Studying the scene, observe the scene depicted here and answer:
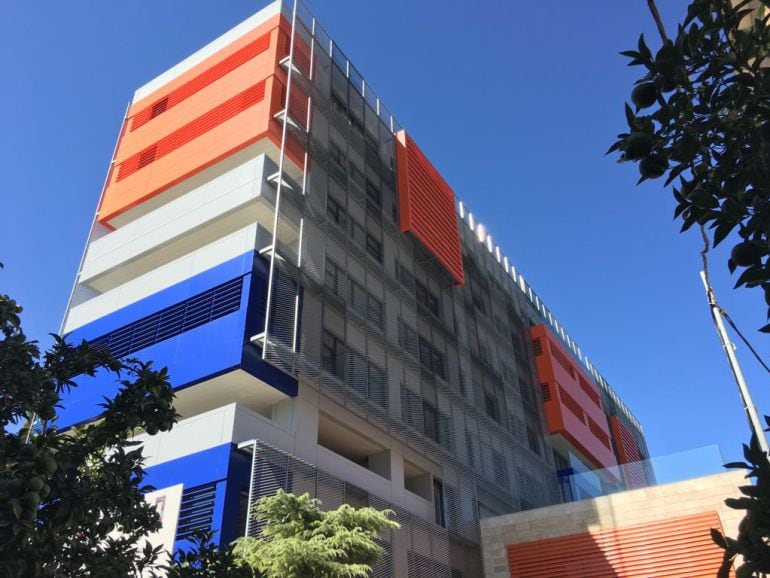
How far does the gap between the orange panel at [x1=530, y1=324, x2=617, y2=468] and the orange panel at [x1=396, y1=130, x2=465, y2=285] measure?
11373mm

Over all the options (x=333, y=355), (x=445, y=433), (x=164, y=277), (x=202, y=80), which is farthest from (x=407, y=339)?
(x=202, y=80)

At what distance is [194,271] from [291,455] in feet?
26.9

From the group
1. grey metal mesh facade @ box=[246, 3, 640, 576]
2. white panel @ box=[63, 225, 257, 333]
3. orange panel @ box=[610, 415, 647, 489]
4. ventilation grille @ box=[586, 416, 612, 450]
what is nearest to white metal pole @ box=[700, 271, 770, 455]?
grey metal mesh facade @ box=[246, 3, 640, 576]

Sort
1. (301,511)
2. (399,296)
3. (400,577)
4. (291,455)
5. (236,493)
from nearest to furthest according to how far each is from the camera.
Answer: (301,511), (236,493), (291,455), (400,577), (399,296)

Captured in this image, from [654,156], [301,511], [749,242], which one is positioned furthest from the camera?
[301,511]

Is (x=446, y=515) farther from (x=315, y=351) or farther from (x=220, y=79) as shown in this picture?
(x=220, y=79)

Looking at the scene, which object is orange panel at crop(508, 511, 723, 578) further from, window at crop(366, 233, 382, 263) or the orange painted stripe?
the orange painted stripe

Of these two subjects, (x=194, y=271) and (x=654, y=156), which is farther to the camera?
(x=194, y=271)

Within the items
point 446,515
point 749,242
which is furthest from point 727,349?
point 446,515

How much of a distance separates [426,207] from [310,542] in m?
22.2

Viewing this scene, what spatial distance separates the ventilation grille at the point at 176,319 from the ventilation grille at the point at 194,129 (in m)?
8.97

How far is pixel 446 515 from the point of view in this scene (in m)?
25.0

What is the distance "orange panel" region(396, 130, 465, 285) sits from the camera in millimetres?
31672

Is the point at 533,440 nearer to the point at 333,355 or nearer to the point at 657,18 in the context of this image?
the point at 333,355
